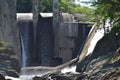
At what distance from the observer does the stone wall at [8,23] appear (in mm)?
32956

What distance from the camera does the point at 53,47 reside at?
137ft

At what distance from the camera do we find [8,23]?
1384 inches

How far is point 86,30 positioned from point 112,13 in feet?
86.6

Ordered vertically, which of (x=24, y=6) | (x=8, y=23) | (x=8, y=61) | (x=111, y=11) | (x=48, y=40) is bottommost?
(x=24, y=6)

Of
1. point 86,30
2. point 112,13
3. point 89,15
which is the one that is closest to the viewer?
point 112,13

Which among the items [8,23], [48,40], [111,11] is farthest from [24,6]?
[111,11]

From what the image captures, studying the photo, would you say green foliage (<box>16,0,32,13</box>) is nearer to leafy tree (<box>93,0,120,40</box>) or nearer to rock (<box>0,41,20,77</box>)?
rock (<box>0,41,20,77</box>)

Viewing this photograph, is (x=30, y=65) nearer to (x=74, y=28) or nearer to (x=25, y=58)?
(x=25, y=58)

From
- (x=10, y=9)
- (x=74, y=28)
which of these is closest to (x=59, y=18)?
(x=74, y=28)

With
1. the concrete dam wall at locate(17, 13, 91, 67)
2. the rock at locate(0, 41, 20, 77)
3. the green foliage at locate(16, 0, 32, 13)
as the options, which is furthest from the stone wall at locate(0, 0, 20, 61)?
the green foliage at locate(16, 0, 32, 13)

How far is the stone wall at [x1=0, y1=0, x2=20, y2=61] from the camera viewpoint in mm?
32956

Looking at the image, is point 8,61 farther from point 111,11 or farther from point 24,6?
point 24,6

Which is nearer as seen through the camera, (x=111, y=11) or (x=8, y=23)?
(x=111, y=11)

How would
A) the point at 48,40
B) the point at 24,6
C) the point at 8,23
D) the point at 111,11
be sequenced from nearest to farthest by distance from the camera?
the point at 111,11 → the point at 8,23 → the point at 48,40 → the point at 24,6
